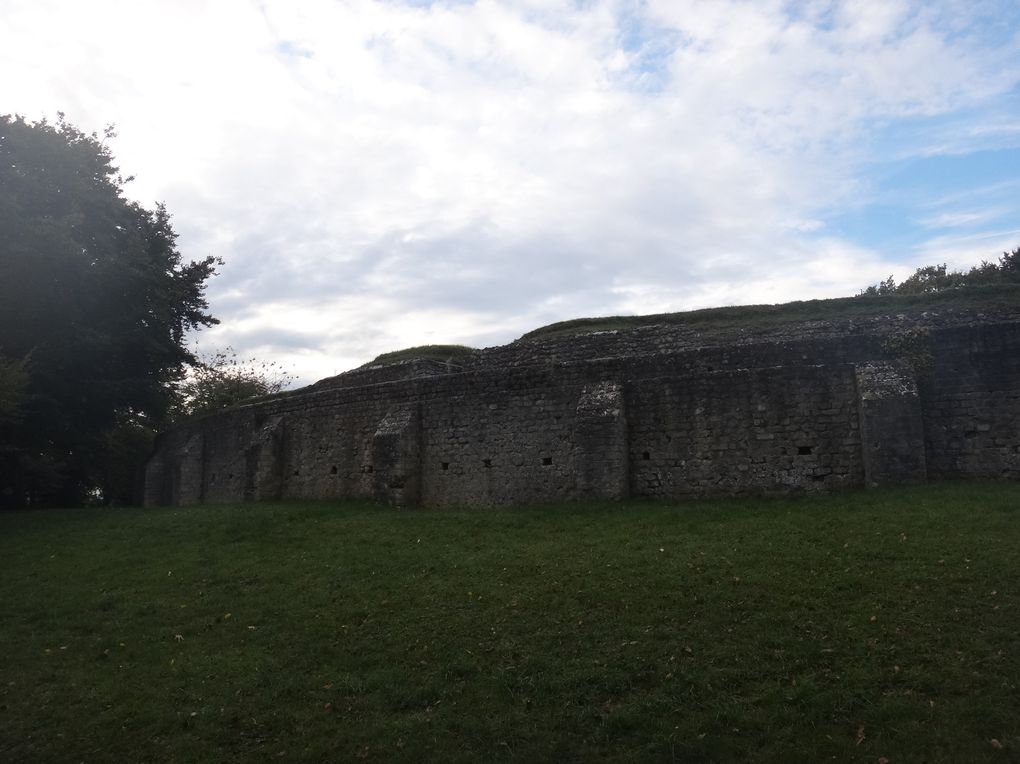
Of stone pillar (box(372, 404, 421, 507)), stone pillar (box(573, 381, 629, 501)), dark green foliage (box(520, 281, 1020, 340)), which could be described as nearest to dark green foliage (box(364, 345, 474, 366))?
dark green foliage (box(520, 281, 1020, 340))

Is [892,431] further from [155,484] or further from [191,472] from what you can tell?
[155,484]

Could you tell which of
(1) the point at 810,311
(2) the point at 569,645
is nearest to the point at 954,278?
(1) the point at 810,311

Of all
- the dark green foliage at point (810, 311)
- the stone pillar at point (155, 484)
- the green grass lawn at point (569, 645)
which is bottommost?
the green grass lawn at point (569, 645)

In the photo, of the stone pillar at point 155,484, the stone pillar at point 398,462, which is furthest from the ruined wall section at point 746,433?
the stone pillar at point 155,484

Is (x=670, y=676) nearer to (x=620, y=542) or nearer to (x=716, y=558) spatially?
(x=716, y=558)

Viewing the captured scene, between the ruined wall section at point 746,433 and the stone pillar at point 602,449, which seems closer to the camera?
the ruined wall section at point 746,433

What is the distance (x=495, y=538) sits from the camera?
13.7 meters

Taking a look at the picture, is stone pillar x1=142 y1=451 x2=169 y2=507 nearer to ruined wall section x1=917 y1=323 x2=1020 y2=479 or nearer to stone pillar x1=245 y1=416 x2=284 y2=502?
stone pillar x1=245 y1=416 x2=284 y2=502

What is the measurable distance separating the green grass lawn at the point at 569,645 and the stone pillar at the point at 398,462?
4457 millimetres

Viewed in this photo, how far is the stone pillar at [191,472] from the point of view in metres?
26.7

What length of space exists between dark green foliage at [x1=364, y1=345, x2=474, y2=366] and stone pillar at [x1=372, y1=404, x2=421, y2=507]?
19.0 ft

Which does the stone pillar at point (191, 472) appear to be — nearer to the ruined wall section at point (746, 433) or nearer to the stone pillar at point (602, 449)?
the stone pillar at point (602, 449)

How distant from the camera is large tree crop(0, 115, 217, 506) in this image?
22.1 meters

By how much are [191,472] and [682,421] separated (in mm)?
19186
